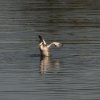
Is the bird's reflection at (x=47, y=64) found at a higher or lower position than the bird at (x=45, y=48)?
lower

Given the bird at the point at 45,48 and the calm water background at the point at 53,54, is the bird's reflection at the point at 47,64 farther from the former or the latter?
the bird at the point at 45,48

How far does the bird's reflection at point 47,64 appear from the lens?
18.0 m

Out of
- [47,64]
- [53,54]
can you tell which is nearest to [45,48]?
[53,54]

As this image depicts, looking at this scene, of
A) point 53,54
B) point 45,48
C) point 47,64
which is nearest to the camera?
point 47,64

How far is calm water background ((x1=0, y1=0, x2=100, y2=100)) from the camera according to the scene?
15875mm

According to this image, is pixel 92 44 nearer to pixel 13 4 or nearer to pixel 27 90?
pixel 27 90

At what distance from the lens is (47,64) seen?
1870cm

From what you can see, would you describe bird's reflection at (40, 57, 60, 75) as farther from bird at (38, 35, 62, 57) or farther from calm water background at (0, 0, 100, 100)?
bird at (38, 35, 62, 57)

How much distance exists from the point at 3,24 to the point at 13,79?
8.43 m

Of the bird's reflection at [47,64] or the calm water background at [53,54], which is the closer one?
the calm water background at [53,54]

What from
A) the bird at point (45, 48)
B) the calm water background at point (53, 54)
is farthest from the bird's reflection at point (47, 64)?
the bird at point (45, 48)

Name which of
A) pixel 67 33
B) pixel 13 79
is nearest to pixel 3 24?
pixel 67 33

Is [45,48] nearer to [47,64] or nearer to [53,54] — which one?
[53,54]

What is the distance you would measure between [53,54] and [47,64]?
1.32 meters
